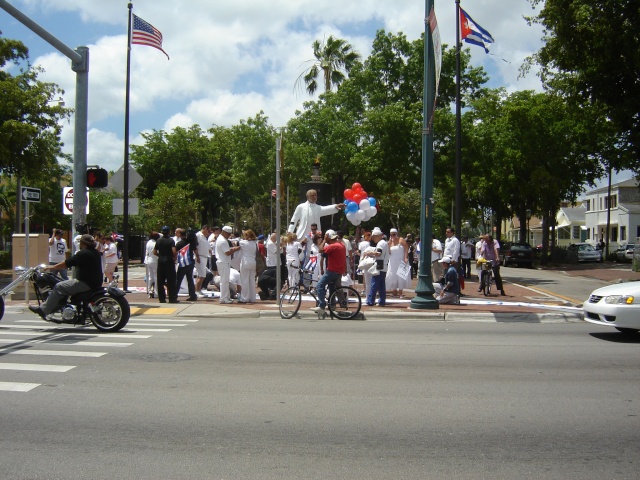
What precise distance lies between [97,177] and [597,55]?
17407 millimetres

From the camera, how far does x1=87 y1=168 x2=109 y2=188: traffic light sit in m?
14.9

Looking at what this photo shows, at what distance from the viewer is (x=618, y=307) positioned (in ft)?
35.2

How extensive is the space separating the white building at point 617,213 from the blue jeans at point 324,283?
191ft

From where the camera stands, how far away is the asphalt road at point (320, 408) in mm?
5062

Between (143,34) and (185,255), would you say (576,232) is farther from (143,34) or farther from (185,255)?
(185,255)

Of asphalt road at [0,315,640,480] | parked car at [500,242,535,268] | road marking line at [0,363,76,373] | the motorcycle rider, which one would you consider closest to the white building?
parked car at [500,242,535,268]

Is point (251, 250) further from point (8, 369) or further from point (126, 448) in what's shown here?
point (126, 448)

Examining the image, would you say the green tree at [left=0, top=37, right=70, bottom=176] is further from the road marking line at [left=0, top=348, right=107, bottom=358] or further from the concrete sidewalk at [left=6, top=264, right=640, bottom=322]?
the road marking line at [left=0, top=348, right=107, bottom=358]

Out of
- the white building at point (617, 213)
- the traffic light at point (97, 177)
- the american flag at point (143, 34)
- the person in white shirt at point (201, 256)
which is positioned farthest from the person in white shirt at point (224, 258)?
the white building at point (617, 213)

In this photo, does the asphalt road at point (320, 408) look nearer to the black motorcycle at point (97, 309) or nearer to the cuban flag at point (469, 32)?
the black motorcycle at point (97, 309)

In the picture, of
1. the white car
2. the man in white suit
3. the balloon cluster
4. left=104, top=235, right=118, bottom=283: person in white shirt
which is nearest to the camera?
the white car

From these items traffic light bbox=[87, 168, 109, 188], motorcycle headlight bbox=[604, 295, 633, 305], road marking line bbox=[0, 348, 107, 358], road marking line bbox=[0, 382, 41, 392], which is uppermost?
traffic light bbox=[87, 168, 109, 188]

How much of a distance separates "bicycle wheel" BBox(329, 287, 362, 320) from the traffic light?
5867 millimetres

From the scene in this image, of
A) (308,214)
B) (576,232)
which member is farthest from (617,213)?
(308,214)
